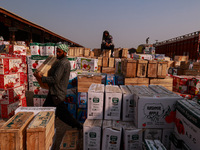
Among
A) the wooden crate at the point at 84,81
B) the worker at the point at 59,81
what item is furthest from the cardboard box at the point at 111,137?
the wooden crate at the point at 84,81

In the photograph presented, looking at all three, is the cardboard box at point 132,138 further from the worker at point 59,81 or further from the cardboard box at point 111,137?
the worker at point 59,81

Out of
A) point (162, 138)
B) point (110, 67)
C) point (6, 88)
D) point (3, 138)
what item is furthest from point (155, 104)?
point (110, 67)

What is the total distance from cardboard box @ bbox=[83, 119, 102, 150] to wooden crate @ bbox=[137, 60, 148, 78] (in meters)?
2.61

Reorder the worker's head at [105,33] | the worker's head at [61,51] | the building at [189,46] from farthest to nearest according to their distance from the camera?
the building at [189,46] < the worker's head at [105,33] < the worker's head at [61,51]

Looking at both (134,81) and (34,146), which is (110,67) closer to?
(134,81)

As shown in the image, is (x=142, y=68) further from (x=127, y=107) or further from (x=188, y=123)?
(x=188, y=123)

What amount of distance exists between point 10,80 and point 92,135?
3.36 metres

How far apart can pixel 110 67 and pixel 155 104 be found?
482cm

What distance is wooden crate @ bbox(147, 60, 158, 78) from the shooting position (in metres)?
4.71

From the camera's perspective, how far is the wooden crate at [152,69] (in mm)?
4705

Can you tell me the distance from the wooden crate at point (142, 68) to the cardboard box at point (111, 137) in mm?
2504

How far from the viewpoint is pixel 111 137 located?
2672 mm

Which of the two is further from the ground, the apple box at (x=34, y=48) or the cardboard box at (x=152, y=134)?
the apple box at (x=34, y=48)

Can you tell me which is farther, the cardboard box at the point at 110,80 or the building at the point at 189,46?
the building at the point at 189,46
